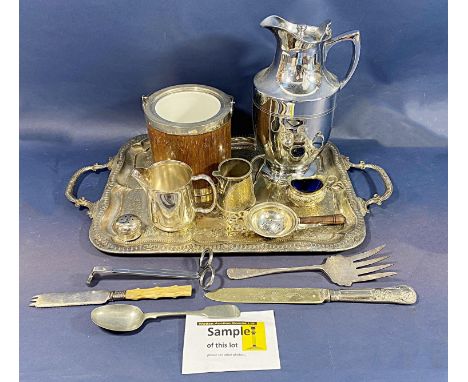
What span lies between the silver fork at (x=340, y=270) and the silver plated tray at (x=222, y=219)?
3 centimetres

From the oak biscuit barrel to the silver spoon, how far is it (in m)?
0.31

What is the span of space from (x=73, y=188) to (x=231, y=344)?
0.56 meters

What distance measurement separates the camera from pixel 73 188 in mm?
1170

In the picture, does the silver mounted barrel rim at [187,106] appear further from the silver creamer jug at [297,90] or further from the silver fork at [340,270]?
the silver fork at [340,270]

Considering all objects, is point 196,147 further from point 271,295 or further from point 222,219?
point 271,295

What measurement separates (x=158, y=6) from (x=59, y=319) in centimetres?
72

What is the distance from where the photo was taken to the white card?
809mm

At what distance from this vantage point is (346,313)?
890 millimetres

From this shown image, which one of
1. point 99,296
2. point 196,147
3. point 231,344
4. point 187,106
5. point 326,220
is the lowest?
point 231,344

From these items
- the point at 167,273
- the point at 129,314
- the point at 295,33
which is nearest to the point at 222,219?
the point at 167,273

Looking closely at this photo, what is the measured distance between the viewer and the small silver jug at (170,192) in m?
0.98

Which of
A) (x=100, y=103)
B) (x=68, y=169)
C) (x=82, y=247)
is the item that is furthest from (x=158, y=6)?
(x=82, y=247)

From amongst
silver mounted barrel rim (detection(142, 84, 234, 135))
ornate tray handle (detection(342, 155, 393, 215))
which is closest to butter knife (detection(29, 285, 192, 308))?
silver mounted barrel rim (detection(142, 84, 234, 135))

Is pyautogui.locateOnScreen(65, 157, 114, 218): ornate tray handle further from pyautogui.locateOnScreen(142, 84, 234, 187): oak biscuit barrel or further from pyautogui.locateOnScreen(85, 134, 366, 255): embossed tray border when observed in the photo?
pyautogui.locateOnScreen(142, 84, 234, 187): oak biscuit barrel
